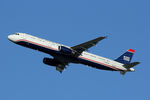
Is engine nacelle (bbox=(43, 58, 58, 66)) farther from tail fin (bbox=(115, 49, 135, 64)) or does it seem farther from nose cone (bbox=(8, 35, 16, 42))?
tail fin (bbox=(115, 49, 135, 64))

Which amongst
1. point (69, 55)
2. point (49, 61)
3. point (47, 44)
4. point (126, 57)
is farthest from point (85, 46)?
point (126, 57)

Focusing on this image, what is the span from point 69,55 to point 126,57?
16.2m

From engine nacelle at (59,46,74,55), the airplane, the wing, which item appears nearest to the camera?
the wing

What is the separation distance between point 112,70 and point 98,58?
4.66m

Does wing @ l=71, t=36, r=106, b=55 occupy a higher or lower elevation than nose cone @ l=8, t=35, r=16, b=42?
lower

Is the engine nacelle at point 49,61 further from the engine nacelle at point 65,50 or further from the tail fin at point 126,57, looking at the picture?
the tail fin at point 126,57

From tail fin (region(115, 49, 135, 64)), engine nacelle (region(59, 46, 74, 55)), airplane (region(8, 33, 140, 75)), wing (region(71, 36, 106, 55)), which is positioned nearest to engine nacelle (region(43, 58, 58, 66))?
airplane (region(8, 33, 140, 75))

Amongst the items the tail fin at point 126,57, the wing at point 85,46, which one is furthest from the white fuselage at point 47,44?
the tail fin at point 126,57

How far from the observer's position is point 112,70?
7356 centimetres

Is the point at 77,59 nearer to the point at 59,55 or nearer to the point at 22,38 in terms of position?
the point at 59,55

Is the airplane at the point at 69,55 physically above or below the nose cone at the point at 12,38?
below

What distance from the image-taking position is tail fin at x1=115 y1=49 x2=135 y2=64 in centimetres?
7694

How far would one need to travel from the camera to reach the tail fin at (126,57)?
3029 inches

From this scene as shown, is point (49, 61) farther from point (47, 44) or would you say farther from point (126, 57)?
point (126, 57)
